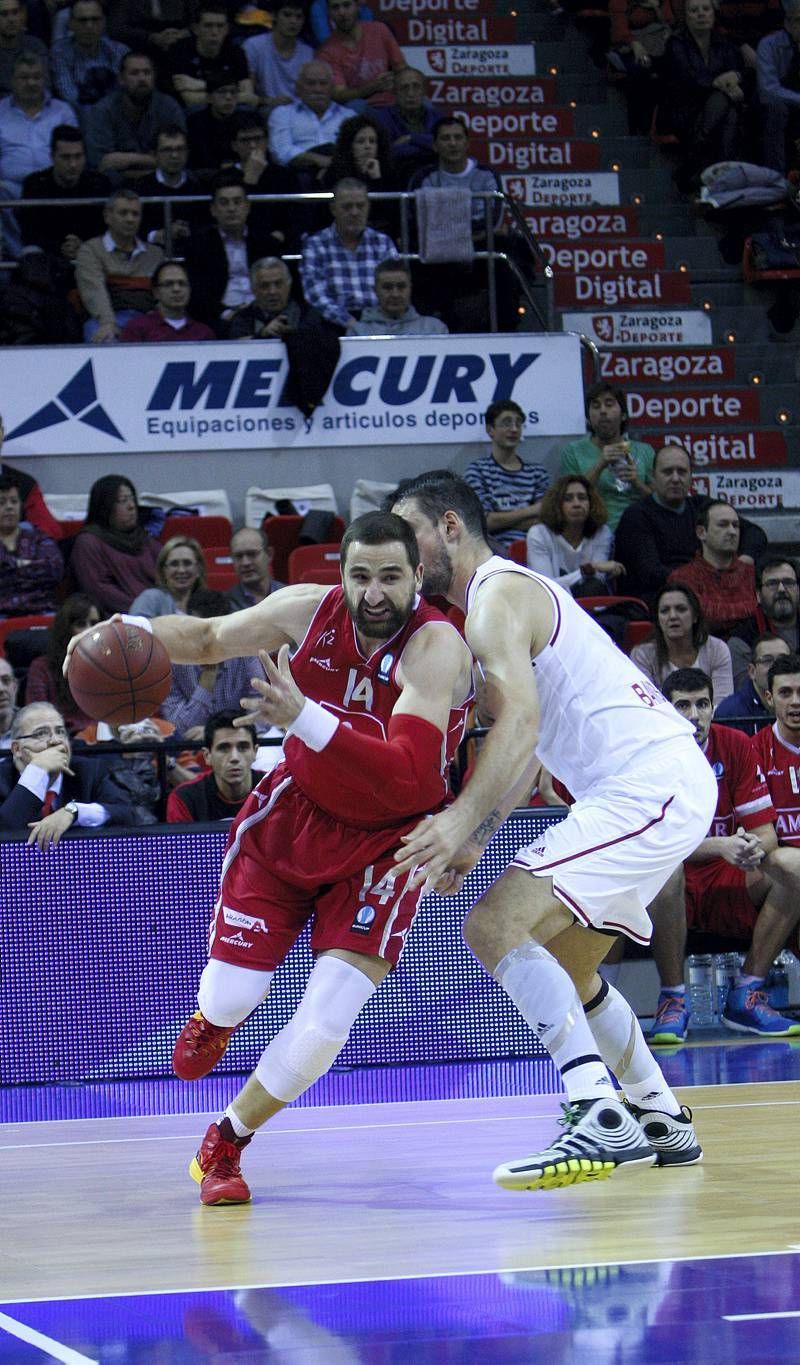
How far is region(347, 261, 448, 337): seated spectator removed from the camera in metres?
11.6

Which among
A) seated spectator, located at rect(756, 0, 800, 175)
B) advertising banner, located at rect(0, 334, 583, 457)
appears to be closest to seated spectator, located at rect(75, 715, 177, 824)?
advertising banner, located at rect(0, 334, 583, 457)

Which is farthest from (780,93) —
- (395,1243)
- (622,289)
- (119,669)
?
(395,1243)

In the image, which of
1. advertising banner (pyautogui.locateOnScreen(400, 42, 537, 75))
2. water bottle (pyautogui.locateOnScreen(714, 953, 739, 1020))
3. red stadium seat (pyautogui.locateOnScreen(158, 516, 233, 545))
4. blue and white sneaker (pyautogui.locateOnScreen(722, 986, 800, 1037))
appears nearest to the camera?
blue and white sneaker (pyautogui.locateOnScreen(722, 986, 800, 1037))

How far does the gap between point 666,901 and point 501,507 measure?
3859 millimetres

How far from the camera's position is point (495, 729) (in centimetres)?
434

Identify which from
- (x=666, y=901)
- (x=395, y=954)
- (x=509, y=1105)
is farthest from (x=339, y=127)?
(x=395, y=954)

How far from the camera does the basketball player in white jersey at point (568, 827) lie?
433cm

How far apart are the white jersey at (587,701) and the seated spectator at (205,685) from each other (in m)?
4.04

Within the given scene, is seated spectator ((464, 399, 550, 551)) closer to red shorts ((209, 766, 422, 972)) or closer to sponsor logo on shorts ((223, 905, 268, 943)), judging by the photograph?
red shorts ((209, 766, 422, 972))

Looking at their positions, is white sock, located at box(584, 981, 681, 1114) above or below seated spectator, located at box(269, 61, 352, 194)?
below

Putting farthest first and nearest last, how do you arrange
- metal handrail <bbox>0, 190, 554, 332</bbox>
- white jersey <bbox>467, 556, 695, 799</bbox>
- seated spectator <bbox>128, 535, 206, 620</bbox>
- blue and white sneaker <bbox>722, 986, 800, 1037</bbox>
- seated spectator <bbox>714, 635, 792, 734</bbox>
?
metal handrail <bbox>0, 190, 554, 332</bbox>
seated spectator <bbox>128, 535, 206, 620</bbox>
seated spectator <bbox>714, 635, 792, 734</bbox>
blue and white sneaker <bbox>722, 986, 800, 1037</bbox>
white jersey <bbox>467, 556, 695, 799</bbox>

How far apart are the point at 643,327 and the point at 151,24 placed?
4.46m

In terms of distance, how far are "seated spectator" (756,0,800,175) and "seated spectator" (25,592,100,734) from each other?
891cm

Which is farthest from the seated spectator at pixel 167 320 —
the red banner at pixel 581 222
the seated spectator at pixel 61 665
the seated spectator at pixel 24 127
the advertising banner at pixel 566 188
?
the advertising banner at pixel 566 188
